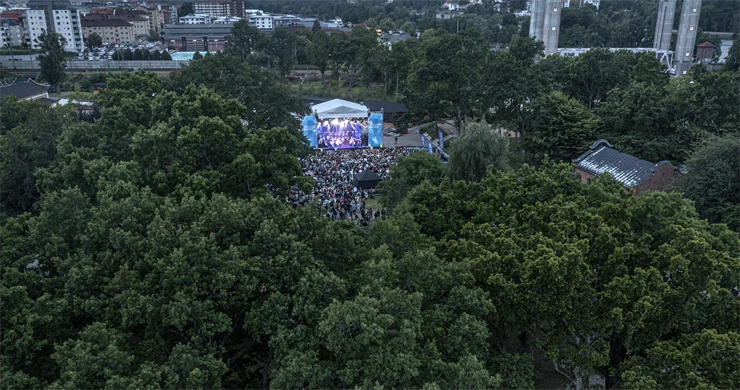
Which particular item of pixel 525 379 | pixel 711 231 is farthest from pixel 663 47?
pixel 525 379

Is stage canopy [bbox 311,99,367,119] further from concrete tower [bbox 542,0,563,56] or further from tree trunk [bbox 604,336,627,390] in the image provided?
concrete tower [bbox 542,0,563,56]

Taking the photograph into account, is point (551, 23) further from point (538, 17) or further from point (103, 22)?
point (103, 22)

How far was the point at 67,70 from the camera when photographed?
9612cm

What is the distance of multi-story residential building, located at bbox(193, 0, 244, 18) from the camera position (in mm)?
173125

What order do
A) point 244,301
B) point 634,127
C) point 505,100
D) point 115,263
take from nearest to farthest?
point 244,301 < point 115,263 < point 634,127 < point 505,100

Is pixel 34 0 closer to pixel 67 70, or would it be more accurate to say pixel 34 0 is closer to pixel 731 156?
pixel 67 70

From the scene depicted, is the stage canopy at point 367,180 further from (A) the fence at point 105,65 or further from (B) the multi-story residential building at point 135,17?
(B) the multi-story residential building at point 135,17

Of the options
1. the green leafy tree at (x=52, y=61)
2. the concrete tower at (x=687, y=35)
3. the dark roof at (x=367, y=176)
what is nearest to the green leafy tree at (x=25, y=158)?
the dark roof at (x=367, y=176)

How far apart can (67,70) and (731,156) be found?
98854mm

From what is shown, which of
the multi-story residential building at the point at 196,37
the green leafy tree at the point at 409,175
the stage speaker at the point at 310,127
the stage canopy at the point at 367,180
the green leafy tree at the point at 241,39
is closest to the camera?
the green leafy tree at the point at 409,175

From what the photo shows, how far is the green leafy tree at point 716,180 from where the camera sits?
29.9m

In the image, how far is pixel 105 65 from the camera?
99062mm

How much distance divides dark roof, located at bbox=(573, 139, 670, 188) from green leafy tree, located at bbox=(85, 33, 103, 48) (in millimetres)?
120344

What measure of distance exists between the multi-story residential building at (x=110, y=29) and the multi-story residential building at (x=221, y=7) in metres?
39.5
